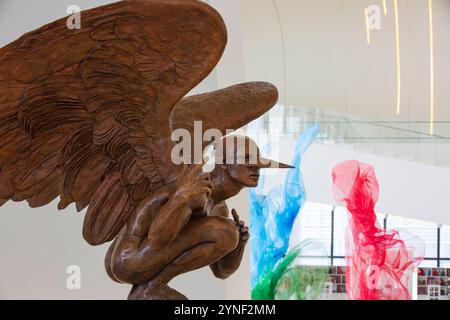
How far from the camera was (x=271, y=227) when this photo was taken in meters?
9.45

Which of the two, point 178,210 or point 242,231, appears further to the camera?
point 242,231

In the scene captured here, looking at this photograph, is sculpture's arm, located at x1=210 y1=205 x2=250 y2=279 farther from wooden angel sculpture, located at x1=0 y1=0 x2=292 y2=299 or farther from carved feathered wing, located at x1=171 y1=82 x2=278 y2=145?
carved feathered wing, located at x1=171 y1=82 x2=278 y2=145

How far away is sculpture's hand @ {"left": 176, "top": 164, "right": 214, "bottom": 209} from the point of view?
3.58m

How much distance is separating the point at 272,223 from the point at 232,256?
18.2ft

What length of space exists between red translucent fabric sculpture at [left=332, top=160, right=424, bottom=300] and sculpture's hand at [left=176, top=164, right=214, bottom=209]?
5852 mm

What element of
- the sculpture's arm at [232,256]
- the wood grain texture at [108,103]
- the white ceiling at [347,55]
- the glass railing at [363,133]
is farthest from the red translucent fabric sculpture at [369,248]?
the wood grain texture at [108,103]

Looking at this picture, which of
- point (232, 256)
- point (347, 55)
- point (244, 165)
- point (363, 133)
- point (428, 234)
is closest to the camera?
point (244, 165)

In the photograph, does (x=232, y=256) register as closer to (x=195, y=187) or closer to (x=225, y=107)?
(x=195, y=187)

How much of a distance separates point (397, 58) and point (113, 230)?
1303 cm

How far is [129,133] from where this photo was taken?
375 cm

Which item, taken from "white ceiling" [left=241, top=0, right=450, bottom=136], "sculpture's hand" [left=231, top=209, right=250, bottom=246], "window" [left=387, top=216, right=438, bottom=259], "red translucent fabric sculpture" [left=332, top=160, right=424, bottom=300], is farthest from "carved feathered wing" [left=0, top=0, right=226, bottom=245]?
"window" [left=387, top=216, right=438, bottom=259]

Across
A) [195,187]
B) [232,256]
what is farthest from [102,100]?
[232,256]

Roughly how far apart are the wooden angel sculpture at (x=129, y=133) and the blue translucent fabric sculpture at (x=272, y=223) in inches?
208

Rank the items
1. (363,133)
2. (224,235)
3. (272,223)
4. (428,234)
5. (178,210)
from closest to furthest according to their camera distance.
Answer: (178,210) < (224,235) < (272,223) < (363,133) < (428,234)
